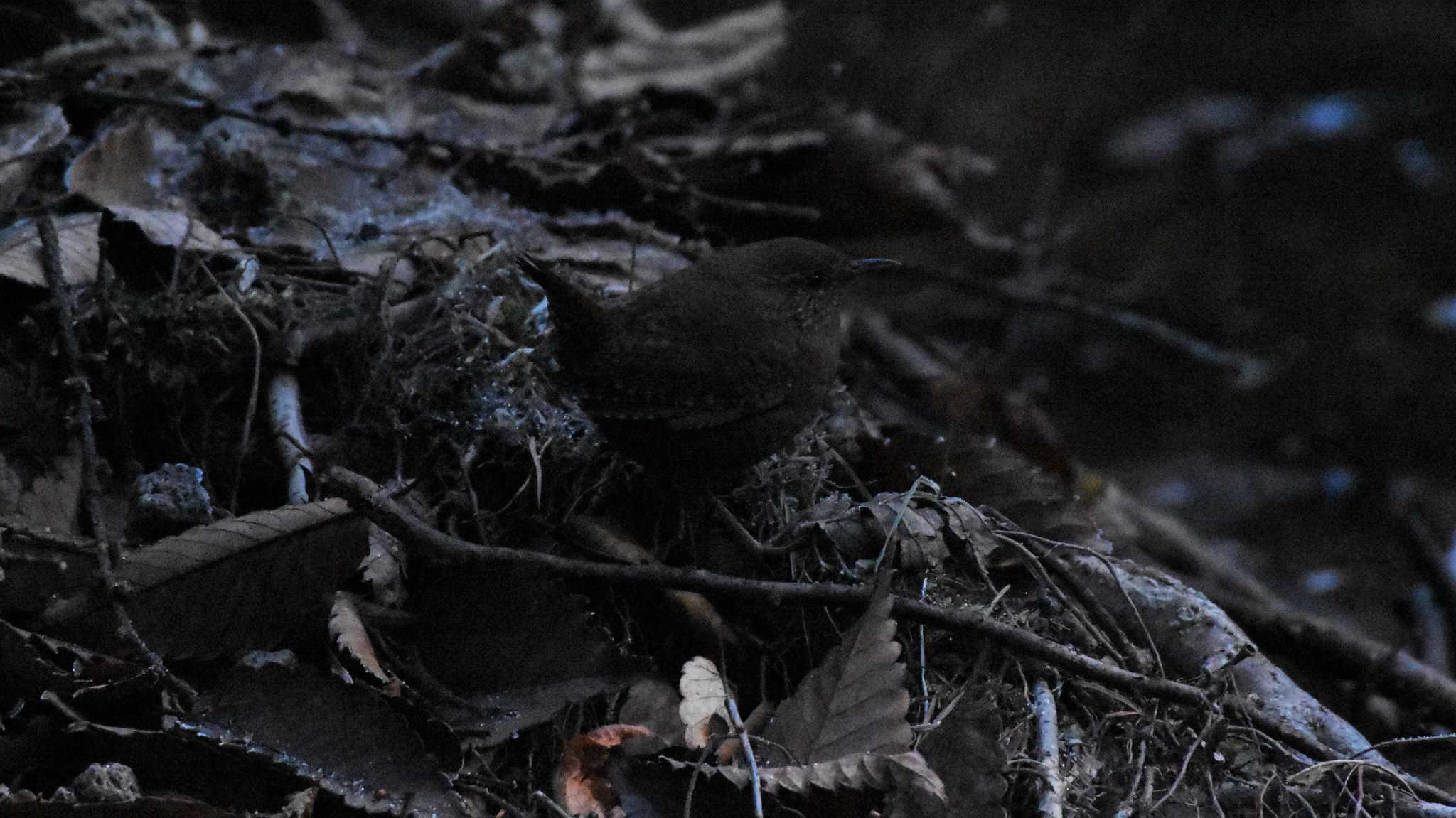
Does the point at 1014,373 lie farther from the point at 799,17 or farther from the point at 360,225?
the point at 360,225

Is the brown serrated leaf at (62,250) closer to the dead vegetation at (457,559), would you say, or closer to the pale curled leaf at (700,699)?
the dead vegetation at (457,559)

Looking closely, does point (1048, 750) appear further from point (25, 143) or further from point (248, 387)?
point (25, 143)

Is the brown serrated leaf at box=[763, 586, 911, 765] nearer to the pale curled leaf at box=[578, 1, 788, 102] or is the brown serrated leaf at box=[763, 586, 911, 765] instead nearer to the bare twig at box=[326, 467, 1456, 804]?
the bare twig at box=[326, 467, 1456, 804]

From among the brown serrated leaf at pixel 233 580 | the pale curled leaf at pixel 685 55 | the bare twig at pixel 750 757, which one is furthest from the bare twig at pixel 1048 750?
the pale curled leaf at pixel 685 55

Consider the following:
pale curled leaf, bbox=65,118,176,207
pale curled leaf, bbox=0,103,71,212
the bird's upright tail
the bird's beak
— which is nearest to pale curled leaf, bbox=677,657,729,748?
the bird's upright tail

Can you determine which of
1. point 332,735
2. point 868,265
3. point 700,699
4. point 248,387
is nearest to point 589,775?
point 700,699

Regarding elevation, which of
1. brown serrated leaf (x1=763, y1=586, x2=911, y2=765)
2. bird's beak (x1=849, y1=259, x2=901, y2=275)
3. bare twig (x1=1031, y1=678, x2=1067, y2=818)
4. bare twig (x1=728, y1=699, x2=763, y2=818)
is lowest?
bare twig (x1=1031, y1=678, x2=1067, y2=818)

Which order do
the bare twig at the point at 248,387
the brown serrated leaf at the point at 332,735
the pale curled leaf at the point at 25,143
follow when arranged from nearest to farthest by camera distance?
1. the brown serrated leaf at the point at 332,735
2. the bare twig at the point at 248,387
3. the pale curled leaf at the point at 25,143
